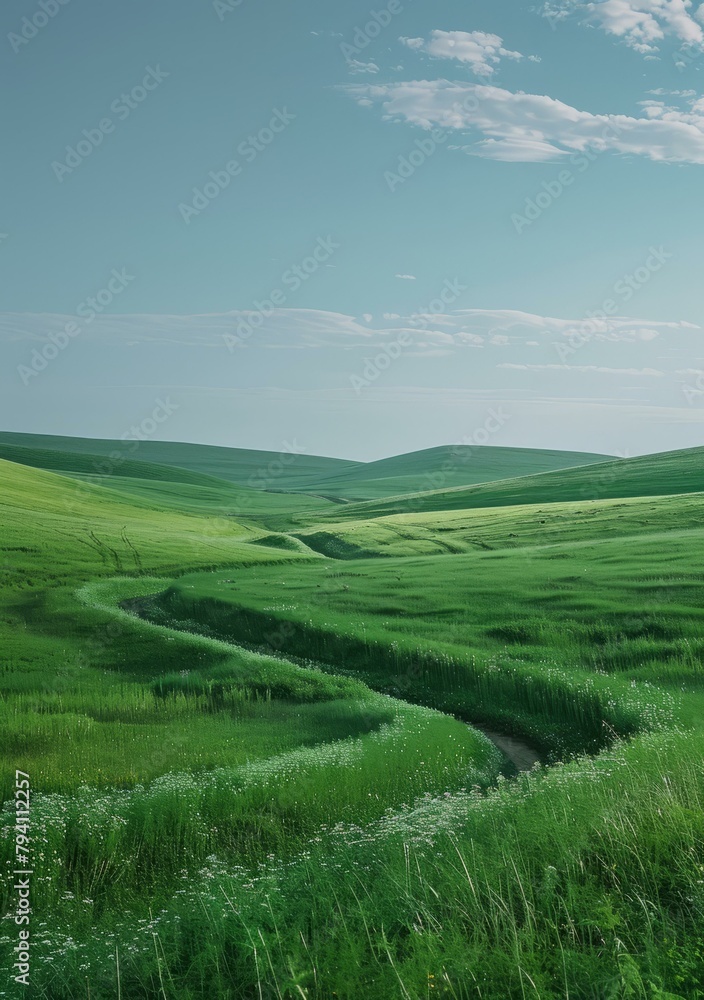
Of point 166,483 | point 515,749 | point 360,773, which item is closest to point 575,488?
point 166,483

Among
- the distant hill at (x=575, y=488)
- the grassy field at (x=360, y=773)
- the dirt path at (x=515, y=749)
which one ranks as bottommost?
the dirt path at (x=515, y=749)

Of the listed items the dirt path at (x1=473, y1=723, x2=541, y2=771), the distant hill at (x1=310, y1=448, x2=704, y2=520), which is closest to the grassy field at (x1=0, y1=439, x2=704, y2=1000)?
the dirt path at (x1=473, y1=723, x2=541, y2=771)

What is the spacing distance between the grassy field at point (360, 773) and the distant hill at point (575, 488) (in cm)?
4768

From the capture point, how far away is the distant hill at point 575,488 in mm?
89569

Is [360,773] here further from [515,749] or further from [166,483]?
[166,483]

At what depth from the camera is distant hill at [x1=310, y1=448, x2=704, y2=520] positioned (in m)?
89.6

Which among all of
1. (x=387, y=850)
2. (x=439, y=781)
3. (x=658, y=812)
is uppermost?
(x=658, y=812)

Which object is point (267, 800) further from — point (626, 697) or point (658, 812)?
point (626, 697)

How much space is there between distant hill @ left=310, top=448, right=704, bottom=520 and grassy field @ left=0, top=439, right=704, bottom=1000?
47.7 meters

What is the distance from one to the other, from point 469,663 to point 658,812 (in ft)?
48.7

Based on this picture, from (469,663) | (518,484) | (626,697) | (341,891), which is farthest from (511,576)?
(518,484)

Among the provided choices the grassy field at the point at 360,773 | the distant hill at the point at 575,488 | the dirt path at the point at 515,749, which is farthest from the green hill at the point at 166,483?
the dirt path at the point at 515,749

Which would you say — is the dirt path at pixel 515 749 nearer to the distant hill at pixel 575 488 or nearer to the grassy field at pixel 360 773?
the grassy field at pixel 360 773

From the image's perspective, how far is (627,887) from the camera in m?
7.58
